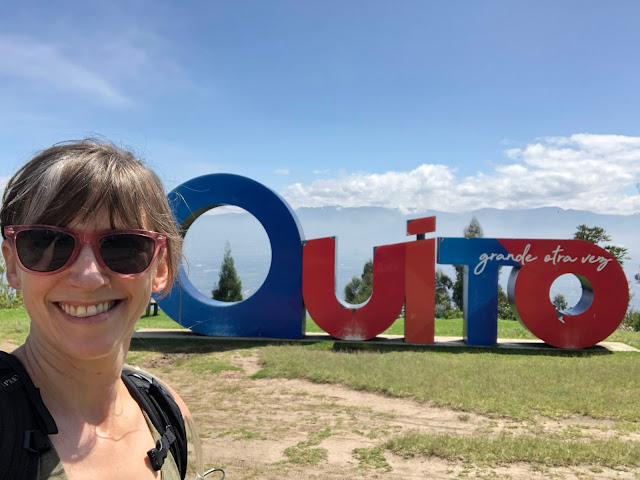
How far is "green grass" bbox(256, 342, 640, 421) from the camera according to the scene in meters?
6.86

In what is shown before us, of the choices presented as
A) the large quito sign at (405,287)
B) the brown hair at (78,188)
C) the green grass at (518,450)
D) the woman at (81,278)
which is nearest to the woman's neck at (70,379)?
the woman at (81,278)

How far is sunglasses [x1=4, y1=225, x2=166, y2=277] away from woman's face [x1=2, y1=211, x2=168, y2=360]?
2cm

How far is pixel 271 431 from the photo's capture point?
5926 millimetres

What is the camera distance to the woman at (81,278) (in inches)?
50.0

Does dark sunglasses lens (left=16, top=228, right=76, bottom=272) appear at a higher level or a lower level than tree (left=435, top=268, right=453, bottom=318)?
higher

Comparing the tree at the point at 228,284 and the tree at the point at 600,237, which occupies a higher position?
the tree at the point at 600,237

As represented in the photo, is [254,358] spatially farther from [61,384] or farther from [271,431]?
[61,384]

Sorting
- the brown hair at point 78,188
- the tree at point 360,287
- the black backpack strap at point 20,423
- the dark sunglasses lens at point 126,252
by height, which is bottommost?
the tree at point 360,287

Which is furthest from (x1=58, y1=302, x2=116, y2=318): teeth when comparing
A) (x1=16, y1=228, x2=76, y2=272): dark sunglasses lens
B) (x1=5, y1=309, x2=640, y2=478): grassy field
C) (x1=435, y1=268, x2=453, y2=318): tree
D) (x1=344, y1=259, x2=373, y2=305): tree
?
(x1=344, y1=259, x2=373, y2=305): tree

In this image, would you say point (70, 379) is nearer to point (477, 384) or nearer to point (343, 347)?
point (477, 384)

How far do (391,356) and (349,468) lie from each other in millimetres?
5057

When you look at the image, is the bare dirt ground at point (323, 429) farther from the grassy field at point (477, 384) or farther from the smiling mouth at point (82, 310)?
the smiling mouth at point (82, 310)

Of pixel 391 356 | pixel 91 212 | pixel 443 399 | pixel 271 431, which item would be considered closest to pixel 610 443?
pixel 443 399

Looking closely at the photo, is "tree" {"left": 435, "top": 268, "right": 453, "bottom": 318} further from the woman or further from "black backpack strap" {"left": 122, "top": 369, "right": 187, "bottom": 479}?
the woman
